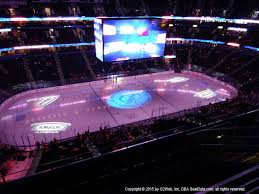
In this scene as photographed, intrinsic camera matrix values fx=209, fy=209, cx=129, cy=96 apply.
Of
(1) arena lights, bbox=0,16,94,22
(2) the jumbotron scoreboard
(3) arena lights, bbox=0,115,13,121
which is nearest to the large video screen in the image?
(2) the jumbotron scoreboard

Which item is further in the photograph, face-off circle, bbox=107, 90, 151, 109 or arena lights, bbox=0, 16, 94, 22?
arena lights, bbox=0, 16, 94, 22

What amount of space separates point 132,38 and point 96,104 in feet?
26.1

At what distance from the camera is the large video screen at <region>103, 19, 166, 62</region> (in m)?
20.7

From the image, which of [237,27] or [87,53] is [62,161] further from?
[237,27]

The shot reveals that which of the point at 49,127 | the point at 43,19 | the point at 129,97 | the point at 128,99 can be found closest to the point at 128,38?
the point at 129,97

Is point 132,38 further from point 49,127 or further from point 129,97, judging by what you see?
point 49,127

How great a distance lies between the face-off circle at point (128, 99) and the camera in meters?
21.0

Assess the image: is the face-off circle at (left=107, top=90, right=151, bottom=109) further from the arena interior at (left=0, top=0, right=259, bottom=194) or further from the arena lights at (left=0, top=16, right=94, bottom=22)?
the arena lights at (left=0, top=16, right=94, bottom=22)

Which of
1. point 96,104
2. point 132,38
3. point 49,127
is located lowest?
point 49,127

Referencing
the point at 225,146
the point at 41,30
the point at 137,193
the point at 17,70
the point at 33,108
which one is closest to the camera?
the point at 137,193

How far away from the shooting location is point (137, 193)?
8070mm

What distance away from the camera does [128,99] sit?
22391 millimetres

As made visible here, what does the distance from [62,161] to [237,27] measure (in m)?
30.8

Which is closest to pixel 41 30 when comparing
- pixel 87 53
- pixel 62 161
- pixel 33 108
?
pixel 87 53
